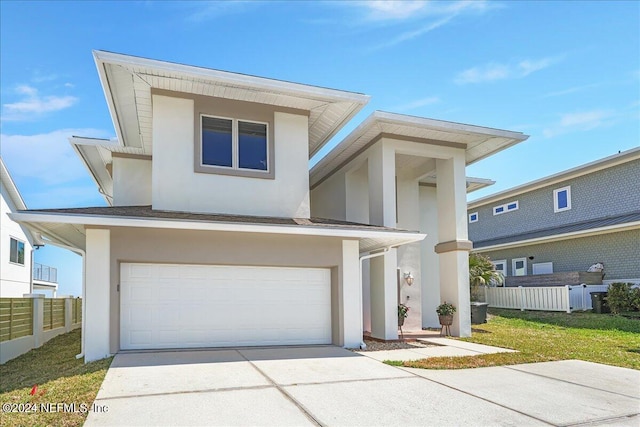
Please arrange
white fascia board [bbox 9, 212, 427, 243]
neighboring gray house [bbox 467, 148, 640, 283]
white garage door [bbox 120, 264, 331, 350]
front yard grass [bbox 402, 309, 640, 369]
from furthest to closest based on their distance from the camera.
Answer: neighboring gray house [bbox 467, 148, 640, 283] → white garage door [bbox 120, 264, 331, 350] → front yard grass [bbox 402, 309, 640, 369] → white fascia board [bbox 9, 212, 427, 243]

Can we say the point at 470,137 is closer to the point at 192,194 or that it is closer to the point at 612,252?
the point at 192,194

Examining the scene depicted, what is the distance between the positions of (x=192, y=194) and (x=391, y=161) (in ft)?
18.0

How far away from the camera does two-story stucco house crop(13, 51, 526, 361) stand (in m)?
9.64

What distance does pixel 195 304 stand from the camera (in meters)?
10.3

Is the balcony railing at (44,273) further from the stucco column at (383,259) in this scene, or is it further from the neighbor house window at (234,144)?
the stucco column at (383,259)

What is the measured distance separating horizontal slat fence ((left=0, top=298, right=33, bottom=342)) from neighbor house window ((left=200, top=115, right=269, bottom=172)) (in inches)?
211

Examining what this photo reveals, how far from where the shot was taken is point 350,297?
36.4 feet

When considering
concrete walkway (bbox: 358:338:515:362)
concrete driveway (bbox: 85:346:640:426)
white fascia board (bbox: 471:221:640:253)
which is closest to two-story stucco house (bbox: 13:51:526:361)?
concrete walkway (bbox: 358:338:515:362)

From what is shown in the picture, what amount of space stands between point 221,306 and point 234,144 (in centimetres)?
387

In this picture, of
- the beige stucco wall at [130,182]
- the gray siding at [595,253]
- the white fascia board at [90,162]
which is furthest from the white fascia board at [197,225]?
the gray siding at [595,253]

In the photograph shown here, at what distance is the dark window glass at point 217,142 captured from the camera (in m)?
11.3

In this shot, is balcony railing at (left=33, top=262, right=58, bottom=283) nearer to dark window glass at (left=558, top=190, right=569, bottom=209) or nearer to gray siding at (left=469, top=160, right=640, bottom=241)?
gray siding at (left=469, top=160, right=640, bottom=241)

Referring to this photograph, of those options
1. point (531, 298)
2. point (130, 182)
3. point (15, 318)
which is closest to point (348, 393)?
point (15, 318)

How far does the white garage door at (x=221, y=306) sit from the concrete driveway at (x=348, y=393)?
96 cm
